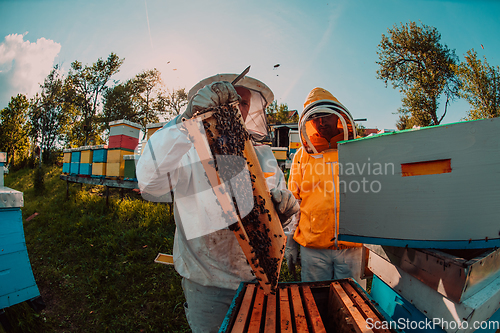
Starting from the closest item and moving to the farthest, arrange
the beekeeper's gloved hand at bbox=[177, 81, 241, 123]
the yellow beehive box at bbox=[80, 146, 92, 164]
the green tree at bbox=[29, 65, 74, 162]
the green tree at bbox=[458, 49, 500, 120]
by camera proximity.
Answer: the beekeeper's gloved hand at bbox=[177, 81, 241, 123]
the yellow beehive box at bbox=[80, 146, 92, 164]
the green tree at bbox=[458, 49, 500, 120]
the green tree at bbox=[29, 65, 74, 162]

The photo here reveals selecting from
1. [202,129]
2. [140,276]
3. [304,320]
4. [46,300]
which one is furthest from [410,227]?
[46,300]

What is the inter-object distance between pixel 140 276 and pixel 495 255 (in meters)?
4.23

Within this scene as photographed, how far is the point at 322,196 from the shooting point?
2275 millimetres

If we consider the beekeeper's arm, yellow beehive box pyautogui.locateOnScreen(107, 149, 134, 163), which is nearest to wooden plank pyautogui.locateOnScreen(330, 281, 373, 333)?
the beekeeper's arm

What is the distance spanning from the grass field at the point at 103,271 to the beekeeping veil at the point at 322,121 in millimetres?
2455

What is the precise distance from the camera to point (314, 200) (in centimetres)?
230

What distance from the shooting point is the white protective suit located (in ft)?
5.60

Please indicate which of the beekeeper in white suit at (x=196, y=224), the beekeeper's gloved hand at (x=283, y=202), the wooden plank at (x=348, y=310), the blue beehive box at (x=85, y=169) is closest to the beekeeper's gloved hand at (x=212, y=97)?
the beekeeper in white suit at (x=196, y=224)

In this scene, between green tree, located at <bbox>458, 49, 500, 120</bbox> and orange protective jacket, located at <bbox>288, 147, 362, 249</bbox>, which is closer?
orange protective jacket, located at <bbox>288, 147, 362, 249</bbox>

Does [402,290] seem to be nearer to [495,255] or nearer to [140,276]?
[495,255]

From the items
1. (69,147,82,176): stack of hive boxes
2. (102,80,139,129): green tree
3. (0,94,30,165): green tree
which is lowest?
(69,147,82,176): stack of hive boxes

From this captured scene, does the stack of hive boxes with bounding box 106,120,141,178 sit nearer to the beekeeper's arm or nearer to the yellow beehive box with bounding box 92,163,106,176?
the yellow beehive box with bounding box 92,163,106,176

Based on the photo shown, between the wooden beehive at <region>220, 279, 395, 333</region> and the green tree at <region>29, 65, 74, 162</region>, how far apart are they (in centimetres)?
2413

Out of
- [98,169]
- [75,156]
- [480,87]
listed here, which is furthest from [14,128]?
[480,87]
